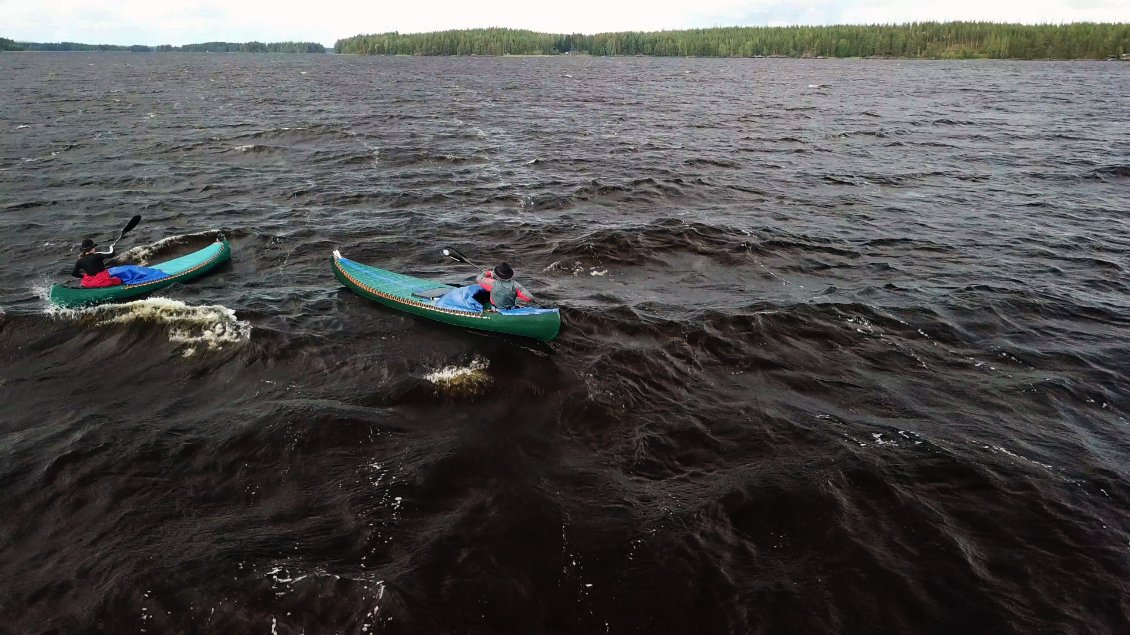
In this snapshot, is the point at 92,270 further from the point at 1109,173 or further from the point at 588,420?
the point at 1109,173

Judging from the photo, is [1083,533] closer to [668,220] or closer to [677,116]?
[668,220]

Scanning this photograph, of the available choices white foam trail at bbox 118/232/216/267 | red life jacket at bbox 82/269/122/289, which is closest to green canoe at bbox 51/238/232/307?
red life jacket at bbox 82/269/122/289

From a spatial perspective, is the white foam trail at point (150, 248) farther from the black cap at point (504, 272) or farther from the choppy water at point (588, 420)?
the black cap at point (504, 272)

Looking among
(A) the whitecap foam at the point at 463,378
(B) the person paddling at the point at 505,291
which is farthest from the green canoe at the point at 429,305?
(A) the whitecap foam at the point at 463,378

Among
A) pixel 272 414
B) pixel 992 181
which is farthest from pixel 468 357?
pixel 992 181

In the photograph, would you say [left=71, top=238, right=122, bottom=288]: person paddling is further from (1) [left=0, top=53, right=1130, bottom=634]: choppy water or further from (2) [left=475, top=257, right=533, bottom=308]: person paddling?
(2) [left=475, top=257, right=533, bottom=308]: person paddling
